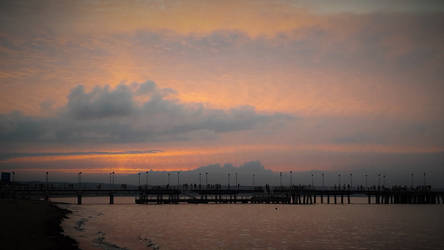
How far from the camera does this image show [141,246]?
1684 inches

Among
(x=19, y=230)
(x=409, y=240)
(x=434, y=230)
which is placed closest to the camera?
(x=19, y=230)

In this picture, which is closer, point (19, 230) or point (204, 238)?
point (19, 230)

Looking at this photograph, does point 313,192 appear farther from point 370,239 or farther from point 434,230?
point 370,239

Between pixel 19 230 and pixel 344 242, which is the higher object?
pixel 19 230

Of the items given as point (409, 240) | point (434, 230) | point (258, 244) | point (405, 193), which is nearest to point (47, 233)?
point (258, 244)

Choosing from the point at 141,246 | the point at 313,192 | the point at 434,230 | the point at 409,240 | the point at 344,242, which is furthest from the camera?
the point at 313,192

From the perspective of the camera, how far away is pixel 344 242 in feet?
158

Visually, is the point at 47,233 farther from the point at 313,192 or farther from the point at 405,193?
the point at 405,193

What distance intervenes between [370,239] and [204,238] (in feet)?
63.6

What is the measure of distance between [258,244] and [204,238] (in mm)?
7490

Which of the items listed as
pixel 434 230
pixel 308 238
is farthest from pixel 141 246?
pixel 434 230

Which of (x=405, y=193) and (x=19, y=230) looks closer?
(x=19, y=230)

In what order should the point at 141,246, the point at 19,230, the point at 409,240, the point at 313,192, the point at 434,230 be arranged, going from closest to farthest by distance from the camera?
the point at 19,230 < the point at 141,246 < the point at 409,240 < the point at 434,230 < the point at 313,192

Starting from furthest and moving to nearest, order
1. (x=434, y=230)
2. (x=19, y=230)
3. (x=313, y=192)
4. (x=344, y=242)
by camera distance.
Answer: (x=313, y=192) < (x=434, y=230) < (x=344, y=242) < (x=19, y=230)
